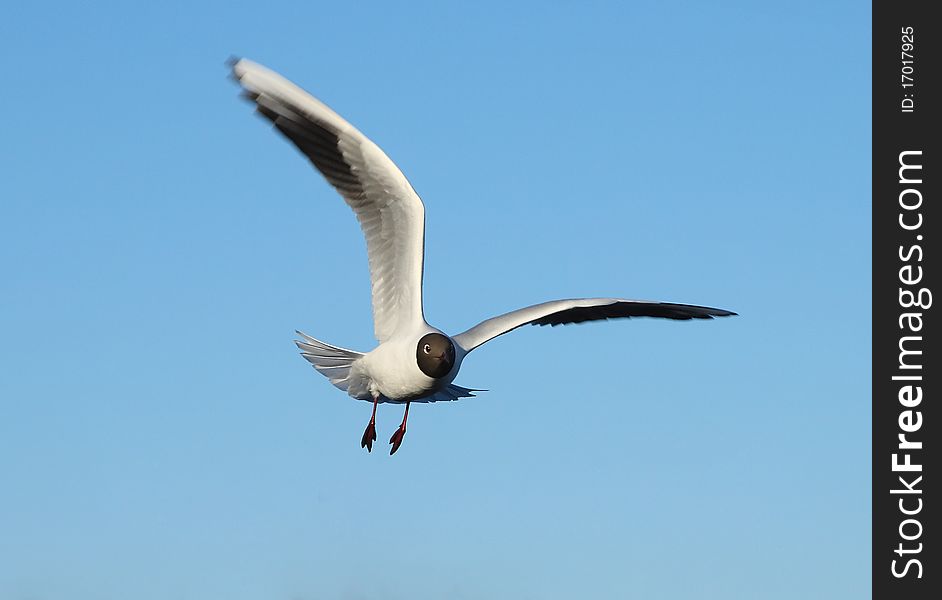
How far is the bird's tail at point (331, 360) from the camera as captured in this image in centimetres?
2164

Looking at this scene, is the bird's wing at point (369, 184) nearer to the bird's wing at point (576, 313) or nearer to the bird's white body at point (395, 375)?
the bird's white body at point (395, 375)

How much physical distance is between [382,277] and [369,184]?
47.9 inches

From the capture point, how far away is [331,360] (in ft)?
71.5

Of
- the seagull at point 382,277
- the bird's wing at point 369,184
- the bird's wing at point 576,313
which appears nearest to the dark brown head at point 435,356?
the seagull at point 382,277

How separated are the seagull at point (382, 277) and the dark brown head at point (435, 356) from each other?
1 centimetres

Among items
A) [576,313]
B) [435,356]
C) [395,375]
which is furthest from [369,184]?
[576,313]

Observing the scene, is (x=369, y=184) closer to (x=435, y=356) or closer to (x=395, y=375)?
(x=435, y=356)

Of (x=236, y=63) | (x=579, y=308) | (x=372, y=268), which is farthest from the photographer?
(x=579, y=308)

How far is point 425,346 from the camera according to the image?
67.1 feet

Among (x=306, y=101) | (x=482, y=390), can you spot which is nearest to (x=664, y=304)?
(x=482, y=390)

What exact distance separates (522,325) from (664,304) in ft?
7.23

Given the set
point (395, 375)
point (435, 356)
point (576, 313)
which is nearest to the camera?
point (435, 356)

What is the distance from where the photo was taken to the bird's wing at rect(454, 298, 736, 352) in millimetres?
21625
